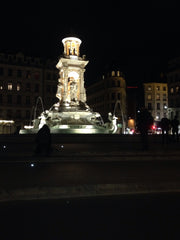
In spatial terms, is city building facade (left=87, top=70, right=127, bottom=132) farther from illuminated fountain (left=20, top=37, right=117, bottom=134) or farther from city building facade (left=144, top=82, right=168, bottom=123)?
illuminated fountain (left=20, top=37, right=117, bottom=134)

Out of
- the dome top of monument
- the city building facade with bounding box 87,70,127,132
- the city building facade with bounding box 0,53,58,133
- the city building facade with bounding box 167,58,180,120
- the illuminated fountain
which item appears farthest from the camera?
the city building facade with bounding box 87,70,127,132

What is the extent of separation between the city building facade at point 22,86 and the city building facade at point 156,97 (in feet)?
103

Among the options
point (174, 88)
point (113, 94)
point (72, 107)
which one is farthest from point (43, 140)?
point (113, 94)

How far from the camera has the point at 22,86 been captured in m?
83.1

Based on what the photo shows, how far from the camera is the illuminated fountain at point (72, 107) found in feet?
116

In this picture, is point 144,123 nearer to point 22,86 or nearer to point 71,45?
point 71,45

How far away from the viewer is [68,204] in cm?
654

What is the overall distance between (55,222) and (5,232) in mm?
889

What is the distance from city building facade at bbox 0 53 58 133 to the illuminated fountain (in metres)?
41.6

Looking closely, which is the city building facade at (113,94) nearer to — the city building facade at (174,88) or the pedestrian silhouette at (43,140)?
the city building facade at (174,88)

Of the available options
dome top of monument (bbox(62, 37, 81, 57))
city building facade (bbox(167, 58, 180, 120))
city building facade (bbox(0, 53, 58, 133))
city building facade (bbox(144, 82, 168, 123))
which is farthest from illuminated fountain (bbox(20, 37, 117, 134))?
city building facade (bbox(144, 82, 168, 123))

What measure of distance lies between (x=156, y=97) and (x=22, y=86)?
44292mm

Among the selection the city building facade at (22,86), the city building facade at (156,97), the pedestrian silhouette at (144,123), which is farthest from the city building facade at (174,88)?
the pedestrian silhouette at (144,123)

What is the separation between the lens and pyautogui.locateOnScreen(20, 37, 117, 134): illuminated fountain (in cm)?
3525
